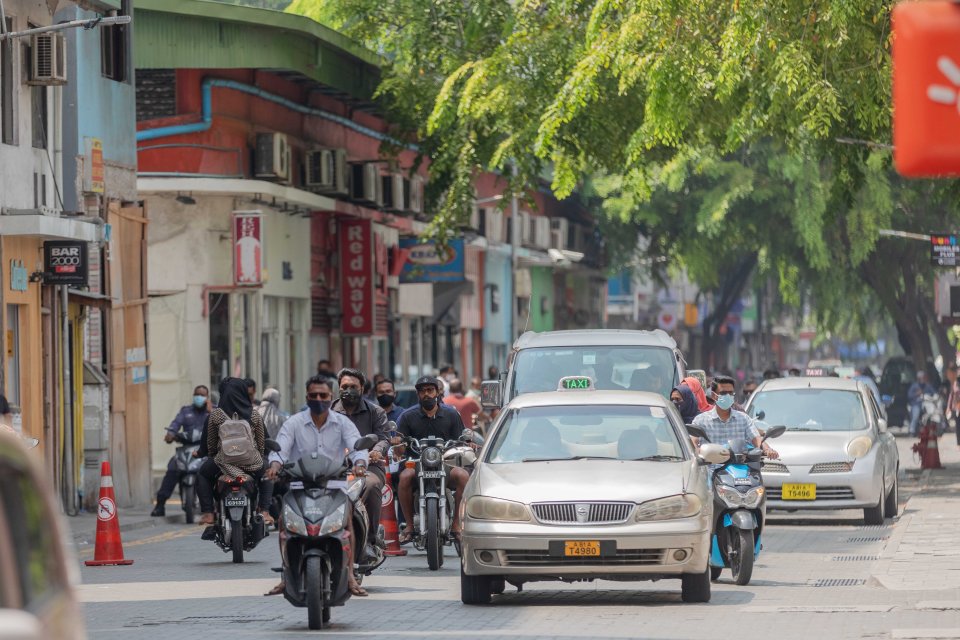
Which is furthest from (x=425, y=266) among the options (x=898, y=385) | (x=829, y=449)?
(x=829, y=449)

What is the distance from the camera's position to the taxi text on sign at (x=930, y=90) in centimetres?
606

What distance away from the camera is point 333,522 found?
13.5m

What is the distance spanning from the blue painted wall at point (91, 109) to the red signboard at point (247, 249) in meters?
5.10

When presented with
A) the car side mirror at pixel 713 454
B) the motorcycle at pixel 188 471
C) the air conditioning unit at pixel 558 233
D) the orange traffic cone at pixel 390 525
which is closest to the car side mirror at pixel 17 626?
the car side mirror at pixel 713 454

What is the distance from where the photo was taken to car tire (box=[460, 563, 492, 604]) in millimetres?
14750

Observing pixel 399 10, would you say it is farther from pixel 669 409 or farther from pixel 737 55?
pixel 669 409

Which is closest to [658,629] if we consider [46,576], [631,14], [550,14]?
[46,576]

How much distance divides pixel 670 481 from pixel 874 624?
6.04 ft

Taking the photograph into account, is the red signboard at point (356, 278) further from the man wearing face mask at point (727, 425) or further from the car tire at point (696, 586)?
the car tire at point (696, 586)

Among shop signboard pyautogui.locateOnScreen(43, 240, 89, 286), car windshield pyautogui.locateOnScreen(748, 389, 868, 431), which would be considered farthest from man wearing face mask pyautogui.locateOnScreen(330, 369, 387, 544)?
shop signboard pyautogui.locateOnScreen(43, 240, 89, 286)

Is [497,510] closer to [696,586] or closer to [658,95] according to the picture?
[696,586]

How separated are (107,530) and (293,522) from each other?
602cm

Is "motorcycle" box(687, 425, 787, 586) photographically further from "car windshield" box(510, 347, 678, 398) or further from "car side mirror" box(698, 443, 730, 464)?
"car windshield" box(510, 347, 678, 398)

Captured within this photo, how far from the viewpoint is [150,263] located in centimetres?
3512
